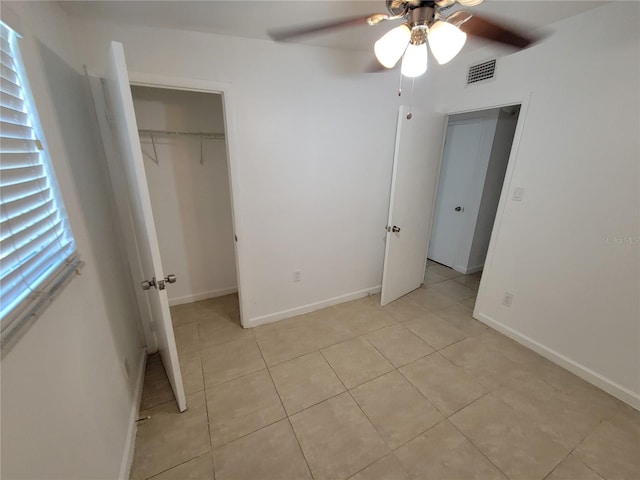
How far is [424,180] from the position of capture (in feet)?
8.66

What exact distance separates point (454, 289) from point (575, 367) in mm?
1302

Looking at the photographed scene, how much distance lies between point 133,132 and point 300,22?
1.26 meters

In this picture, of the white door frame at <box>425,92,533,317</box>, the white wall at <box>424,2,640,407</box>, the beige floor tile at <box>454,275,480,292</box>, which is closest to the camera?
the white wall at <box>424,2,640,407</box>

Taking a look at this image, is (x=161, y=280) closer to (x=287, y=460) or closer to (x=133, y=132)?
(x=133, y=132)

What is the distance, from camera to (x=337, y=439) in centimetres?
143

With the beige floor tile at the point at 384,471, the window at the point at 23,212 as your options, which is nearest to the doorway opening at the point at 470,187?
the beige floor tile at the point at 384,471

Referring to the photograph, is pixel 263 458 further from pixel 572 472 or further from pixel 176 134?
pixel 176 134

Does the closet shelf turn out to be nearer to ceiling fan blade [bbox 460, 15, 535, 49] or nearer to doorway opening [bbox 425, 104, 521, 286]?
ceiling fan blade [bbox 460, 15, 535, 49]

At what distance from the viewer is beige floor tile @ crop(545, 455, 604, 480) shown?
1.28 metres

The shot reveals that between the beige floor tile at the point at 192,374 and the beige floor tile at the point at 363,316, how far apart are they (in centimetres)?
127

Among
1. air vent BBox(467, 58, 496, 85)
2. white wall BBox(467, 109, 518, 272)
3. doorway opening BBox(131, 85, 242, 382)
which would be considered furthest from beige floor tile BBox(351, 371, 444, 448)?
air vent BBox(467, 58, 496, 85)

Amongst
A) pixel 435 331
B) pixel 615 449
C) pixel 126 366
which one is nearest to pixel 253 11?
pixel 126 366

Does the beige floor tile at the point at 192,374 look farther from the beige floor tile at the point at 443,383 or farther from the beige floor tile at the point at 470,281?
the beige floor tile at the point at 470,281

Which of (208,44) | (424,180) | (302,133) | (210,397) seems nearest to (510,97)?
(424,180)
